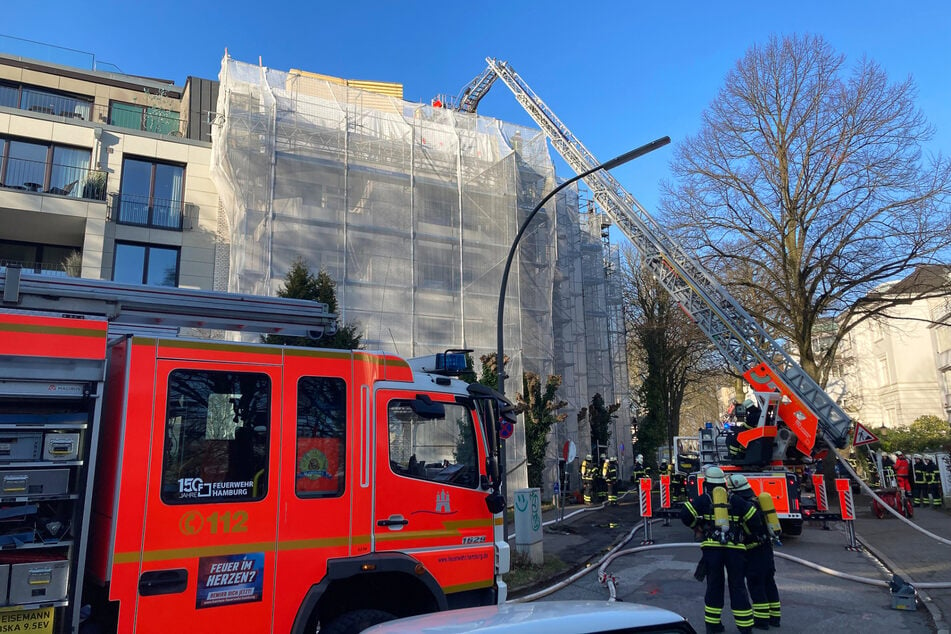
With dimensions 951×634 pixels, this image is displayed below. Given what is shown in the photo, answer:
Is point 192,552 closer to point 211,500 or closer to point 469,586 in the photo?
point 211,500

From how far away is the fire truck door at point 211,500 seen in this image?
13.5ft

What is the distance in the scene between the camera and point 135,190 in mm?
19953

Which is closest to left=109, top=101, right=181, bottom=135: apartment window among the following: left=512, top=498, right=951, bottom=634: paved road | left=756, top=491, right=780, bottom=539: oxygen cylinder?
left=512, top=498, right=951, bottom=634: paved road

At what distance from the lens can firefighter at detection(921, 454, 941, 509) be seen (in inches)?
739

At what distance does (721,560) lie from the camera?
6812mm

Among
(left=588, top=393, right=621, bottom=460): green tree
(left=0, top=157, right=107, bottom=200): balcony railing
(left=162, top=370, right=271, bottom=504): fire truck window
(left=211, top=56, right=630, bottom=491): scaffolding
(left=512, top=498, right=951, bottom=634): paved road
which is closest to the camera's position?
(left=162, top=370, right=271, bottom=504): fire truck window

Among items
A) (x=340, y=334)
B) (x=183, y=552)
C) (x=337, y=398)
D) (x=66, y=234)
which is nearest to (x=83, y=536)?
(x=183, y=552)

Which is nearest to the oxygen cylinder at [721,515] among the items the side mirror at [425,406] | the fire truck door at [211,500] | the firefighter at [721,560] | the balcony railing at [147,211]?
the firefighter at [721,560]

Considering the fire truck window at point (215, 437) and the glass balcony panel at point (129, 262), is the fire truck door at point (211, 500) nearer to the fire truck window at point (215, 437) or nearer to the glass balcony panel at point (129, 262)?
the fire truck window at point (215, 437)

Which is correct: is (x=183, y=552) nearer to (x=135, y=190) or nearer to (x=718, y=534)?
(x=718, y=534)

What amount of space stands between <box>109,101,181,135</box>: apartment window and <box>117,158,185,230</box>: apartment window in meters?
1.55

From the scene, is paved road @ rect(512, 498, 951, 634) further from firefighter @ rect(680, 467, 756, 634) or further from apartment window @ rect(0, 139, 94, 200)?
apartment window @ rect(0, 139, 94, 200)

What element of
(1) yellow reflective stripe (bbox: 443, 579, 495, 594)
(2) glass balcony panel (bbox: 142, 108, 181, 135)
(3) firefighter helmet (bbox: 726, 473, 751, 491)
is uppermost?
(2) glass balcony panel (bbox: 142, 108, 181, 135)

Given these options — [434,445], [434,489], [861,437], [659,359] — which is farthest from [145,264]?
[659,359]
